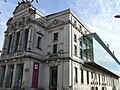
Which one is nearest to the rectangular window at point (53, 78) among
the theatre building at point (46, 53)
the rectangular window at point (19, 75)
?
the theatre building at point (46, 53)

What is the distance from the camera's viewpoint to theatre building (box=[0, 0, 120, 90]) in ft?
85.2

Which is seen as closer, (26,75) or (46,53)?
(26,75)

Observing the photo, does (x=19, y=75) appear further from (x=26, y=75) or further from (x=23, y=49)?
(x=23, y=49)

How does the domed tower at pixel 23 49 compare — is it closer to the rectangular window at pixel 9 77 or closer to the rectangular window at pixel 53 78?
the rectangular window at pixel 9 77

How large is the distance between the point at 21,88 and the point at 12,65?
20.9 feet

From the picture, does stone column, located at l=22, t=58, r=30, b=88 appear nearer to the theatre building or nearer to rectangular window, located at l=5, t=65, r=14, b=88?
the theatre building

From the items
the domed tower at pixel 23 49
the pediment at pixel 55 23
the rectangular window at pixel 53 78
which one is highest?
the pediment at pixel 55 23

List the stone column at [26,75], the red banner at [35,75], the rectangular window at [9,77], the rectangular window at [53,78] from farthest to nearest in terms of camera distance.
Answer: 1. the rectangular window at [9,77]
2. the rectangular window at [53,78]
3. the red banner at [35,75]
4. the stone column at [26,75]

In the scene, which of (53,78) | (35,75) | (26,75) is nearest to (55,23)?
(53,78)

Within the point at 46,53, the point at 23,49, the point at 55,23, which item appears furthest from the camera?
the point at 55,23

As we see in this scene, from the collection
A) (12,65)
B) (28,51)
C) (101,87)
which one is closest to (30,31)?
(28,51)

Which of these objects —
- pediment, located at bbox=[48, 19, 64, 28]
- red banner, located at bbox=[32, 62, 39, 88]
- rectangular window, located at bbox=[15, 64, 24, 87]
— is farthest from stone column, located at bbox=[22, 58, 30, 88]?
pediment, located at bbox=[48, 19, 64, 28]

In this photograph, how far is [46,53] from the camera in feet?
97.2

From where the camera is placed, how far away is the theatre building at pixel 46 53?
26.0 meters
